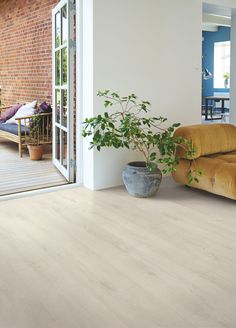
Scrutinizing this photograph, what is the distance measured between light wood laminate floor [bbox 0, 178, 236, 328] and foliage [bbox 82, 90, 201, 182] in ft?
1.45

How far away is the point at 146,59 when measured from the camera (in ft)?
14.9

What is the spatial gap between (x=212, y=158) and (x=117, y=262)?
197 centimetres

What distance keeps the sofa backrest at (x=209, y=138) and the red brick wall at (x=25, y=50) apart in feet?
10.3

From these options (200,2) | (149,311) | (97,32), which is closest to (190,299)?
(149,311)

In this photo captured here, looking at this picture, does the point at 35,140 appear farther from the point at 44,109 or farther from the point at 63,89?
the point at 63,89

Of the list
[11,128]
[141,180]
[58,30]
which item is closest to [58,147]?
[58,30]

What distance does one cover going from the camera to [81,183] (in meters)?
4.53

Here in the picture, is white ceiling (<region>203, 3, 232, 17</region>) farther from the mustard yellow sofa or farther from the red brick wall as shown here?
the red brick wall

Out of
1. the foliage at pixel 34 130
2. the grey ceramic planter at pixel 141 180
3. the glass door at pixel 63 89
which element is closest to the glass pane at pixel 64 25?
the glass door at pixel 63 89

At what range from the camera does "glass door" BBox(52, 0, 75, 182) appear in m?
4.49

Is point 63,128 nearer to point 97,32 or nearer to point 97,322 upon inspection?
point 97,32

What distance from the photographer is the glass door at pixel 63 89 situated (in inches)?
177

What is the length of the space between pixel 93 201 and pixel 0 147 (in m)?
3.72

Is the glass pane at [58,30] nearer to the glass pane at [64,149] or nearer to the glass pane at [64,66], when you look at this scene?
the glass pane at [64,66]
